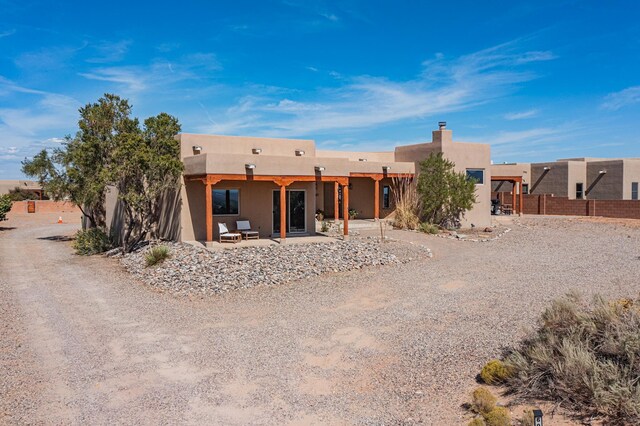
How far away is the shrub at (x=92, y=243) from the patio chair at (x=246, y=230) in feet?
19.8

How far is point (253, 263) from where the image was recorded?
14023 millimetres

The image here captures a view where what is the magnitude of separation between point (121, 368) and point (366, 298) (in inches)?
227

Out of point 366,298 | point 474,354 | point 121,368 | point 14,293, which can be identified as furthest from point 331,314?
point 14,293

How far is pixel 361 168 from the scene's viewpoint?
23.5 m

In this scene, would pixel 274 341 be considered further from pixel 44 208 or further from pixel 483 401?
pixel 44 208

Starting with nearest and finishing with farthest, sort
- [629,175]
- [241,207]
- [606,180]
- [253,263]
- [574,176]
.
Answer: [253,263]
[241,207]
[629,175]
[606,180]
[574,176]

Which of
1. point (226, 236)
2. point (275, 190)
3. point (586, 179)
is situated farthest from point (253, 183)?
point (586, 179)

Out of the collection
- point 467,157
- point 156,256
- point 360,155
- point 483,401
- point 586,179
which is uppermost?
point 360,155

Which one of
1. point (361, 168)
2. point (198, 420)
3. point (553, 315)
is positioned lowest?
point (198, 420)

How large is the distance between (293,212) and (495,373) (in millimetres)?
14174

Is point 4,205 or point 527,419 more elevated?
point 4,205

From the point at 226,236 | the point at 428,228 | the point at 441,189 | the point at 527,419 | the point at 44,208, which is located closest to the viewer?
the point at 527,419

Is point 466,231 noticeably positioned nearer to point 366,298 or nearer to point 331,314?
point 366,298

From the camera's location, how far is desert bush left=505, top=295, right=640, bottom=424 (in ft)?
16.3
